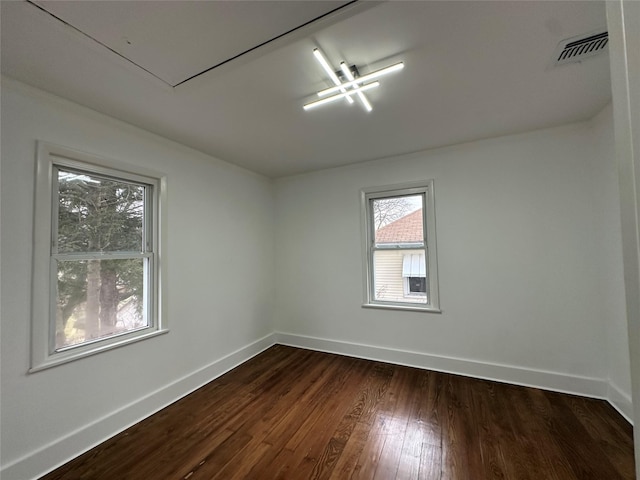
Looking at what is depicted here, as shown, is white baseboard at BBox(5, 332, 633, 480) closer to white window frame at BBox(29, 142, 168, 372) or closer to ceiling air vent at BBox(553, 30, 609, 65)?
white window frame at BBox(29, 142, 168, 372)

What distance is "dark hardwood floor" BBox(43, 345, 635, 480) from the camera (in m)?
1.60

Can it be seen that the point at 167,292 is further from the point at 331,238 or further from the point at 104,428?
the point at 331,238

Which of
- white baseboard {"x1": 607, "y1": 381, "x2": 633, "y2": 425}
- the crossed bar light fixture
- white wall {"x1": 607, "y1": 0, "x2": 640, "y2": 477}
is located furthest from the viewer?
white baseboard {"x1": 607, "y1": 381, "x2": 633, "y2": 425}

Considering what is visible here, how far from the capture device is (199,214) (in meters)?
2.74

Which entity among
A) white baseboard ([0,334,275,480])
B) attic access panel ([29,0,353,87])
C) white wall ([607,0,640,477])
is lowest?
white baseboard ([0,334,275,480])

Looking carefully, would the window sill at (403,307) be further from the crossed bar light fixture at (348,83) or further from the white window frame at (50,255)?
the white window frame at (50,255)

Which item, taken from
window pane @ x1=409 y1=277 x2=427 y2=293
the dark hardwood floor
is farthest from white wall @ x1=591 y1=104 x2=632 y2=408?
window pane @ x1=409 y1=277 x2=427 y2=293

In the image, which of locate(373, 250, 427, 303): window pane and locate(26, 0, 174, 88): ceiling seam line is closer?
locate(26, 0, 174, 88): ceiling seam line

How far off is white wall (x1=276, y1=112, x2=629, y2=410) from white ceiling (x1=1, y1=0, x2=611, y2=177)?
0.44 m

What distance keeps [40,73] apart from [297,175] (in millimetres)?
2544

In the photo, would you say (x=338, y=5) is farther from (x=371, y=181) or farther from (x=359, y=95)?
(x=371, y=181)

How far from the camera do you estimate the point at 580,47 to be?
144cm

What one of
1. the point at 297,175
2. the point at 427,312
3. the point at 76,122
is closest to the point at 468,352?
the point at 427,312

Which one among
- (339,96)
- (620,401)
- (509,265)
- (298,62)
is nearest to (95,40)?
(298,62)
